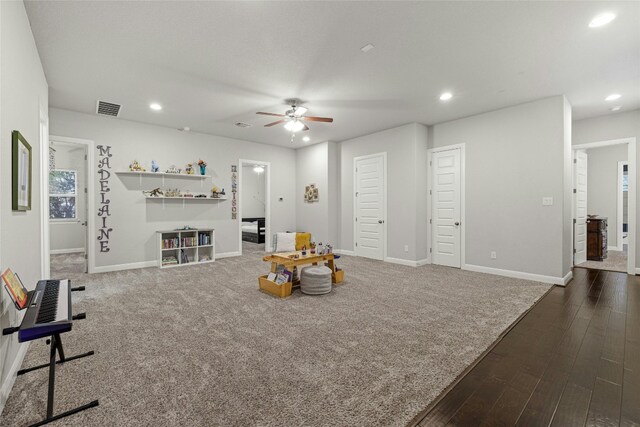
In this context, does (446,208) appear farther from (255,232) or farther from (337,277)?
(255,232)

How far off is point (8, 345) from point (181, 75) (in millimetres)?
3122

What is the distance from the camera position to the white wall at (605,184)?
7.26 m

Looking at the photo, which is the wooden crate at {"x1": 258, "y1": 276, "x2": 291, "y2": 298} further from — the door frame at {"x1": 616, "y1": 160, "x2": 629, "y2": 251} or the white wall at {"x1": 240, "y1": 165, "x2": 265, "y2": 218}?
the door frame at {"x1": 616, "y1": 160, "x2": 629, "y2": 251}

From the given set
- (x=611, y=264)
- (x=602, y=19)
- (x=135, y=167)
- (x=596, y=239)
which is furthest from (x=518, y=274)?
(x=135, y=167)

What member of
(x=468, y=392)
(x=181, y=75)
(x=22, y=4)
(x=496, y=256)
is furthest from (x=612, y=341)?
(x=22, y=4)

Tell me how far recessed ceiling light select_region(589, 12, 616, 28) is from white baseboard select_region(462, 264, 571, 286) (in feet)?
10.8

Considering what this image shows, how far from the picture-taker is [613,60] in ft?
10.8

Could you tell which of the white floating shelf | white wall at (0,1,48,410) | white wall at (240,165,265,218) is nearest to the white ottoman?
white wall at (0,1,48,410)

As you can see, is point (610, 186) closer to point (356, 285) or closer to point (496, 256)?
point (496, 256)

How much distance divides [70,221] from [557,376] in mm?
9705

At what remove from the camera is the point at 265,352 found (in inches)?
→ 93.7

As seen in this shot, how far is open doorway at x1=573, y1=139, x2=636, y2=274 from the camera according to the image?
4938 millimetres

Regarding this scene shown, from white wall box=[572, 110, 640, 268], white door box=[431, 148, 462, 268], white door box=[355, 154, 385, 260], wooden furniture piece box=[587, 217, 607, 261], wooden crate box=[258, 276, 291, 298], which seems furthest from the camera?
white door box=[355, 154, 385, 260]

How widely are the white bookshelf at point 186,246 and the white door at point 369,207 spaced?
324 centimetres
